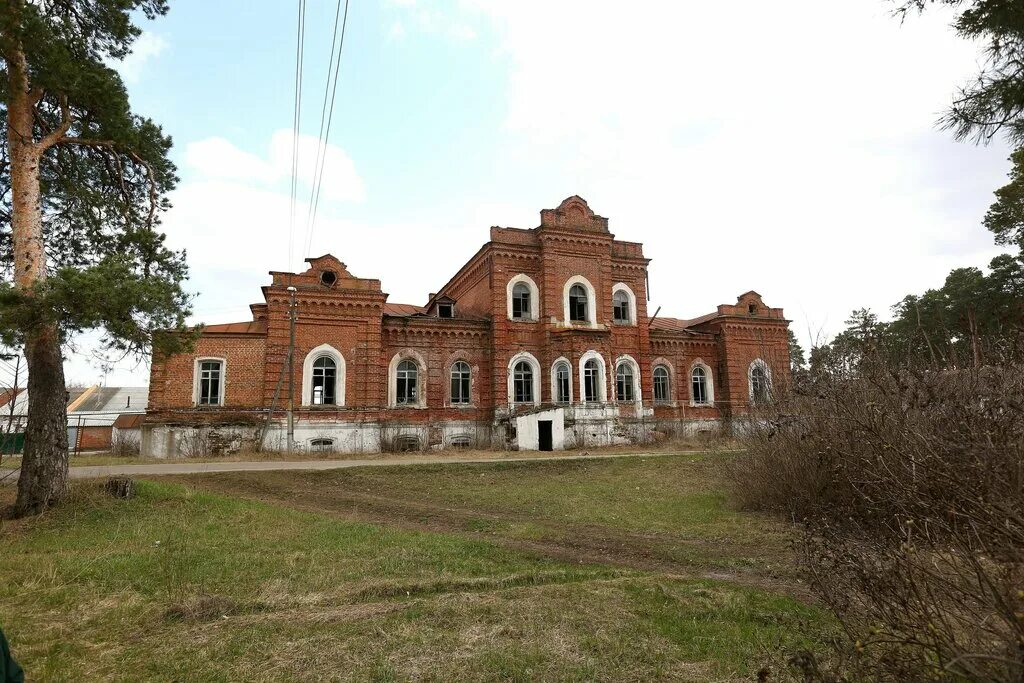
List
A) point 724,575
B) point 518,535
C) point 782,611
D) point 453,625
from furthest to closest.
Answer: point 518,535
point 724,575
point 782,611
point 453,625

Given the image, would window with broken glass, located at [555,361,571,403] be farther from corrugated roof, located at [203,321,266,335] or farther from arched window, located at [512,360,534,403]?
corrugated roof, located at [203,321,266,335]

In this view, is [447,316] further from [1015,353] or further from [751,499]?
[1015,353]

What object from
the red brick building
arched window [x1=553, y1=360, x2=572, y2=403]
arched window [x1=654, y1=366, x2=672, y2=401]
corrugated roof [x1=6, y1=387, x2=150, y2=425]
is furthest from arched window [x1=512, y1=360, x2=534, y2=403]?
corrugated roof [x1=6, y1=387, x2=150, y2=425]

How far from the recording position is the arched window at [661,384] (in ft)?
100

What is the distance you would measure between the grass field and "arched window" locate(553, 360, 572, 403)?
47.9 feet

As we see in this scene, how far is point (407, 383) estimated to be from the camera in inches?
1019

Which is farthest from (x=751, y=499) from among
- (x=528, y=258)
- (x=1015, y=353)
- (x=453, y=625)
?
(x=528, y=258)

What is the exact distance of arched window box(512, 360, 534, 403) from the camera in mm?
26625

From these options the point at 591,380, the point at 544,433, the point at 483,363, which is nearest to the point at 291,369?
the point at 483,363

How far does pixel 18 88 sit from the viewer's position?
10047 mm

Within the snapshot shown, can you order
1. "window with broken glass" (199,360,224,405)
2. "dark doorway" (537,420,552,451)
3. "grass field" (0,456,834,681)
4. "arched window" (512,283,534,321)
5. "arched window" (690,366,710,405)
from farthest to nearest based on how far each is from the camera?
"arched window" (690,366,710,405), "arched window" (512,283,534,321), "dark doorway" (537,420,552,451), "window with broken glass" (199,360,224,405), "grass field" (0,456,834,681)

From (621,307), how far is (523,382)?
21.7 ft

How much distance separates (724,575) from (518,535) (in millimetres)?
3381

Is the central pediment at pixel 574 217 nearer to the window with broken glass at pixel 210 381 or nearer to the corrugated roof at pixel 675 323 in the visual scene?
the corrugated roof at pixel 675 323
